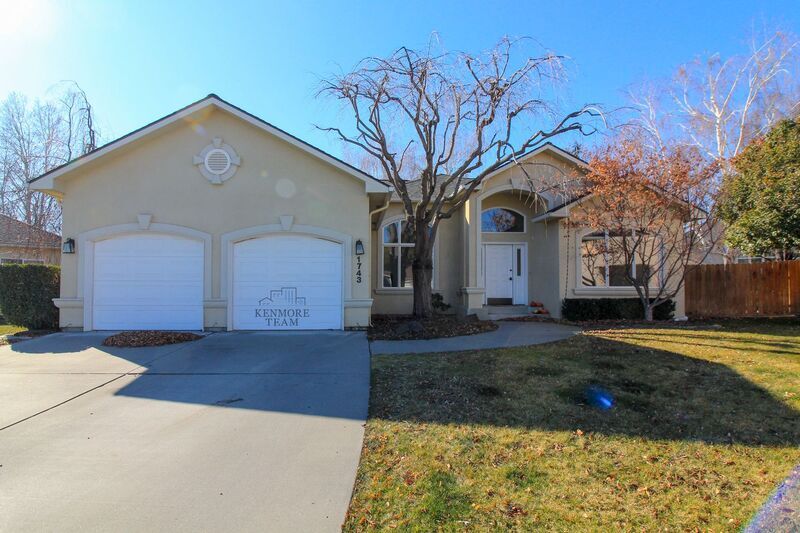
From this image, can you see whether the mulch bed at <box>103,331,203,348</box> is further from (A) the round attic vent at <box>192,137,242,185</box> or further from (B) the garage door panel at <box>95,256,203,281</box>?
(A) the round attic vent at <box>192,137,242,185</box>

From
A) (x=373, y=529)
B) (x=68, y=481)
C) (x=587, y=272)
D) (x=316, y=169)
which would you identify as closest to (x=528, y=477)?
(x=373, y=529)

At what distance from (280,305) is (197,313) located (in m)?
1.88

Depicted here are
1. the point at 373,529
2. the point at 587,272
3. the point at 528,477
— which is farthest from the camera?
the point at 587,272

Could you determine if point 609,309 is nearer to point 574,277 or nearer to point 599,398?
point 574,277

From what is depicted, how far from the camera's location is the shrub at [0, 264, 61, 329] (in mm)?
10570

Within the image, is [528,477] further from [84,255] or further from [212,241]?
[84,255]

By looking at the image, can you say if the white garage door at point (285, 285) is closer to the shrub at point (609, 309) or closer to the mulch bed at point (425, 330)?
the mulch bed at point (425, 330)

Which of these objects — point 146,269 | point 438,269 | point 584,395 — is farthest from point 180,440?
point 438,269

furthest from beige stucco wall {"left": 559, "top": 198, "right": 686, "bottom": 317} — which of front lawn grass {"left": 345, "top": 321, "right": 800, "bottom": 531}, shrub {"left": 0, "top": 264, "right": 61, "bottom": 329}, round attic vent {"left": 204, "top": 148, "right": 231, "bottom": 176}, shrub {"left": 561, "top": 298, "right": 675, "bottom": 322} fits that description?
shrub {"left": 0, "top": 264, "right": 61, "bottom": 329}

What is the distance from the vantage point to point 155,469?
384 centimetres

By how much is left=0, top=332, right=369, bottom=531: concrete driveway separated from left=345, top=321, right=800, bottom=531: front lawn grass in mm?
380

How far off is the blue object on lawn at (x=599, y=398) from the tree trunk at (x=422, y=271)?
6045 millimetres

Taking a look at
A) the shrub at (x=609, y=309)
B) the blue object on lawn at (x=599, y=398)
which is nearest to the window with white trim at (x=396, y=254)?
the shrub at (x=609, y=309)

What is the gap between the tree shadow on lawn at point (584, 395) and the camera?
15.1ft
